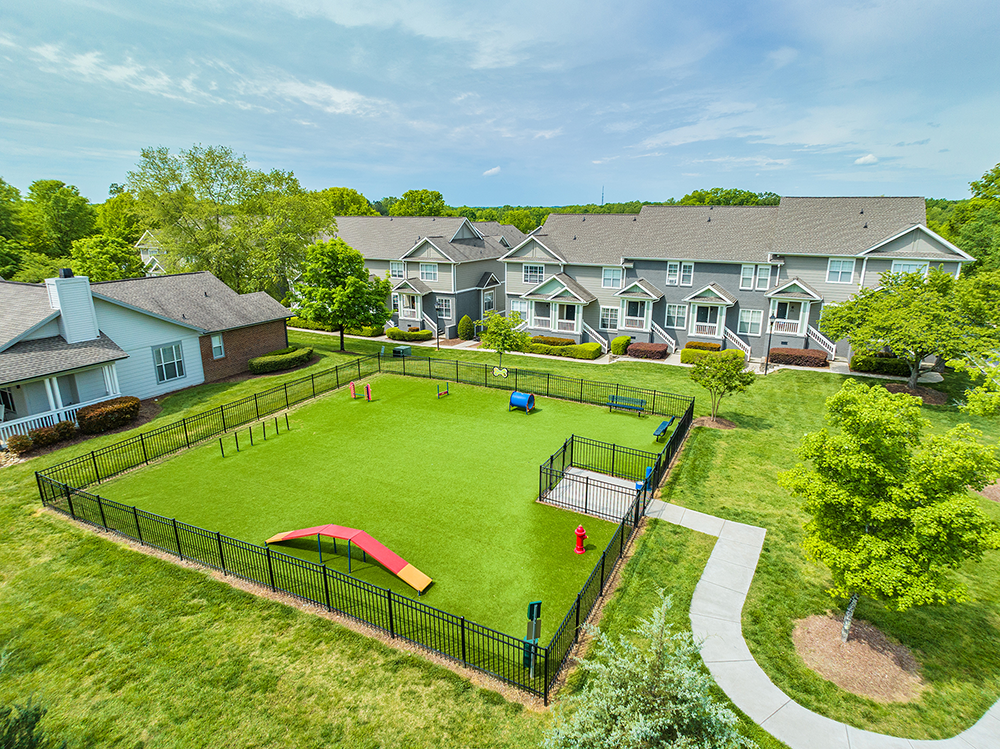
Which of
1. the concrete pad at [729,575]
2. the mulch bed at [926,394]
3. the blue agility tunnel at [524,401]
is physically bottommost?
the concrete pad at [729,575]

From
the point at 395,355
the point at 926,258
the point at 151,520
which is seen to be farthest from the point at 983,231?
the point at 151,520

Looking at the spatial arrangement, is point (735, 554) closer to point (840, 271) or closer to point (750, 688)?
point (750, 688)

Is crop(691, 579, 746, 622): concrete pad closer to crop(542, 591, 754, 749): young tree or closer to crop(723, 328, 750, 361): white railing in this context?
crop(542, 591, 754, 749): young tree

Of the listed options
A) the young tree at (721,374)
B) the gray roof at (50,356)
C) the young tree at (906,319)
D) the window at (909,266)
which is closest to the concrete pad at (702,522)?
the young tree at (721,374)

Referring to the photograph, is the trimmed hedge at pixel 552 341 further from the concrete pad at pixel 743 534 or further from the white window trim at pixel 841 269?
the concrete pad at pixel 743 534

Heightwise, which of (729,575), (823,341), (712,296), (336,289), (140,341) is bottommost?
(729,575)

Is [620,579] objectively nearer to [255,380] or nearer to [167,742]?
[167,742]

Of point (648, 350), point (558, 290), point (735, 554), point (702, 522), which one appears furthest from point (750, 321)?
point (735, 554)

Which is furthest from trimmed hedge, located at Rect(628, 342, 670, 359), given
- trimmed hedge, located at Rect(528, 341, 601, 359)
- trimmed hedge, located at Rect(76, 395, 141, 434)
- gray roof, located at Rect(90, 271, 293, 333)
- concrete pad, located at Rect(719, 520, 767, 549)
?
trimmed hedge, located at Rect(76, 395, 141, 434)
